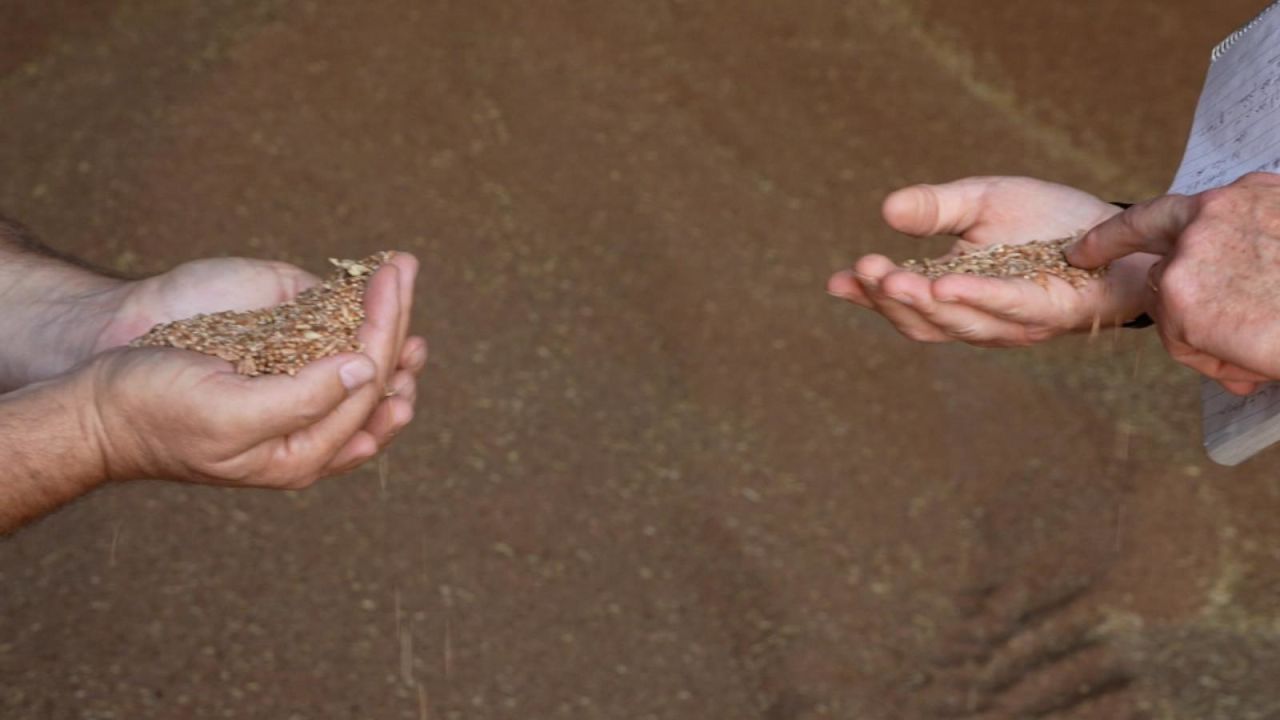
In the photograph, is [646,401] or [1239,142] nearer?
[1239,142]

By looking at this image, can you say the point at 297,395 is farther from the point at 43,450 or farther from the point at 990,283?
the point at 990,283

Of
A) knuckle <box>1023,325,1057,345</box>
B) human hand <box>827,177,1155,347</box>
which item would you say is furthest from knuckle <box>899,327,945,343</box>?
A: knuckle <box>1023,325,1057,345</box>

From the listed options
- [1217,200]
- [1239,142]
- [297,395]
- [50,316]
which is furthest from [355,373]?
[1239,142]

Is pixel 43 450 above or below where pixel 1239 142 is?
below

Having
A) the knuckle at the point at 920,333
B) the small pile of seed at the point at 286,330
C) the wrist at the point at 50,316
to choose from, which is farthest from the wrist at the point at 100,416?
the knuckle at the point at 920,333

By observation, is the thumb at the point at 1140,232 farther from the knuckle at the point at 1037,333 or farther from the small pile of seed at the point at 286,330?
the small pile of seed at the point at 286,330

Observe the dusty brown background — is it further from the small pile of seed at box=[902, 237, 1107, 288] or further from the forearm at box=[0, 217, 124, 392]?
the small pile of seed at box=[902, 237, 1107, 288]

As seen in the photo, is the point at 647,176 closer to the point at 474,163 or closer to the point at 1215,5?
the point at 474,163
